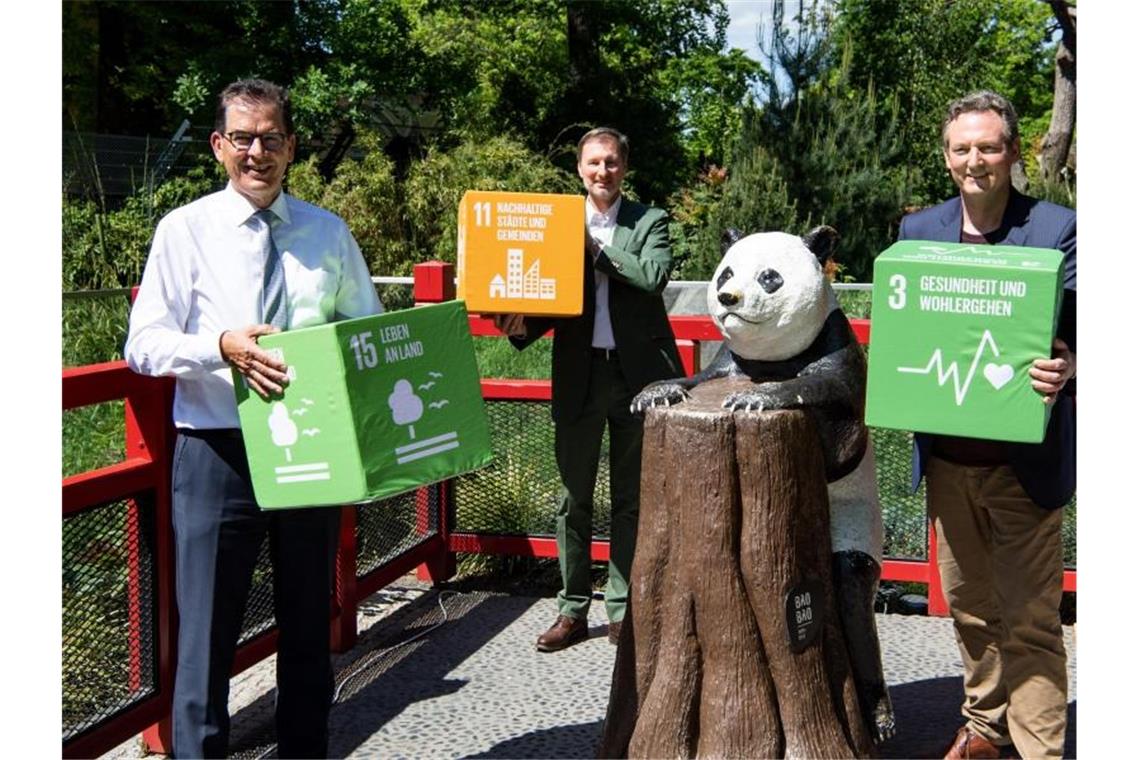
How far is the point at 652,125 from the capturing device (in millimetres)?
18922

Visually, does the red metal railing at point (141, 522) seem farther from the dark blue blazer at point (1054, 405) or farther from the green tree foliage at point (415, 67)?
the green tree foliage at point (415, 67)

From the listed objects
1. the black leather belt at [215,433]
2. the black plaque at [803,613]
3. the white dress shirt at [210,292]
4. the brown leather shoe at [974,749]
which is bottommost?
the brown leather shoe at [974,749]

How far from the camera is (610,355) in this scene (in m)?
4.64

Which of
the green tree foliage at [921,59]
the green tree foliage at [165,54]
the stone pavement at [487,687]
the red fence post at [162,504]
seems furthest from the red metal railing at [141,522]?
the green tree foliage at [921,59]

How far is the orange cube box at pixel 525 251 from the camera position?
13.8 ft

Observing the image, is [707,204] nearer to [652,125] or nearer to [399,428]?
[652,125]

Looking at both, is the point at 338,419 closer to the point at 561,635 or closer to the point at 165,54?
the point at 561,635

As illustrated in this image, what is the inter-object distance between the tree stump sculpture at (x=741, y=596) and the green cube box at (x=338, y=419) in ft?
2.54

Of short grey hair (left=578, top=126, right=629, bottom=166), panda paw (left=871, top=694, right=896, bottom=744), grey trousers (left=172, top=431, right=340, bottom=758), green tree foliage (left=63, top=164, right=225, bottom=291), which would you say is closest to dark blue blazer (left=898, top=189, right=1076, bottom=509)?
panda paw (left=871, top=694, right=896, bottom=744)

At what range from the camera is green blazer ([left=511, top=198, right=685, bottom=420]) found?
15.0 ft

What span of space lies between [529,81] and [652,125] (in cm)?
205

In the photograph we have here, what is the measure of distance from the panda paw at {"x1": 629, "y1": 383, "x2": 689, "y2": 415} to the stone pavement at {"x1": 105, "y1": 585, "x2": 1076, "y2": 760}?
118 cm

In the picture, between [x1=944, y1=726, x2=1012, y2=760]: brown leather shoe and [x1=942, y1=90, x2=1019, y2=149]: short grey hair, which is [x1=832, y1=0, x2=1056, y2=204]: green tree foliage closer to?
[x1=942, y1=90, x2=1019, y2=149]: short grey hair

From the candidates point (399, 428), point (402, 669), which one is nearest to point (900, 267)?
point (399, 428)
